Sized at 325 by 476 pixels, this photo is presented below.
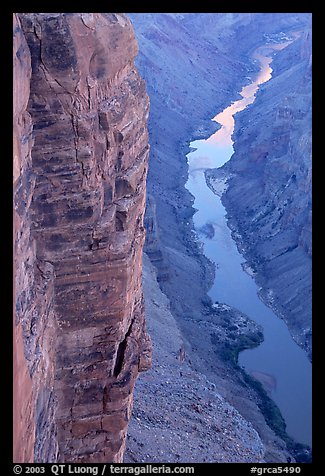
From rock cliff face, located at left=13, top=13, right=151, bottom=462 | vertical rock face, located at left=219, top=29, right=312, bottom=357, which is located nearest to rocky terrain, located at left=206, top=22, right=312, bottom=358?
vertical rock face, located at left=219, top=29, right=312, bottom=357

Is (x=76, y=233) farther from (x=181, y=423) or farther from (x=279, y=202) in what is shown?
(x=279, y=202)

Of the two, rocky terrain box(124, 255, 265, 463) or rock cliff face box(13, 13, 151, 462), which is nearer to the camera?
rock cliff face box(13, 13, 151, 462)

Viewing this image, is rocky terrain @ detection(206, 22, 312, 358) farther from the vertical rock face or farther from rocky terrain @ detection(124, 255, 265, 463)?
rocky terrain @ detection(124, 255, 265, 463)

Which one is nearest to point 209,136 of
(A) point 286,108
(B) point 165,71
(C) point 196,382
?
(B) point 165,71

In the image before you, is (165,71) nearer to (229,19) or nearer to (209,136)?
(209,136)

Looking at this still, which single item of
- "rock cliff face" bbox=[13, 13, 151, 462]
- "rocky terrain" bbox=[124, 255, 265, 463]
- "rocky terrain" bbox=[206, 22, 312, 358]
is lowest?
"rocky terrain" bbox=[124, 255, 265, 463]

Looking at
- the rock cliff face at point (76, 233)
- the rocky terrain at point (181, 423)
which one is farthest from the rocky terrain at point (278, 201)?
the rock cliff face at point (76, 233)

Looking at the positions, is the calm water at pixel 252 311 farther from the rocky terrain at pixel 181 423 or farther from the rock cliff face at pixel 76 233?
the rock cliff face at pixel 76 233
